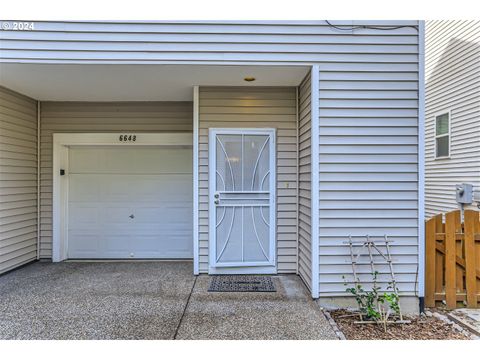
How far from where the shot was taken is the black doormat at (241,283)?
12.6ft

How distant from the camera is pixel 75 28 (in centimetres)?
353

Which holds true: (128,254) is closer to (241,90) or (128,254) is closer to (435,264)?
(241,90)

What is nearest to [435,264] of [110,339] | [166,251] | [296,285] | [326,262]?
[326,262]

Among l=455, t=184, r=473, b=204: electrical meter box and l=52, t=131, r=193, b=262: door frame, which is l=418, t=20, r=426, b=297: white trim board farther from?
l=52, t=131, r=193, b=262: door frame

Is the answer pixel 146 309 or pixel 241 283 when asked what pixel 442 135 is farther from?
pixel 146 309

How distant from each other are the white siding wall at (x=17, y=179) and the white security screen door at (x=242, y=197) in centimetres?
293

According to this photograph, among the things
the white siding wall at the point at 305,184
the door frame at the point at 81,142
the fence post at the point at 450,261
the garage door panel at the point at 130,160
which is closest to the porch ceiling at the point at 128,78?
the white siding wall at the point at 305,184

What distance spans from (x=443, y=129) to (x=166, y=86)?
5.57 m

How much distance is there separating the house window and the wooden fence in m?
3.26

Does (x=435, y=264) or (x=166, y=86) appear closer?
(x=435, y=264)

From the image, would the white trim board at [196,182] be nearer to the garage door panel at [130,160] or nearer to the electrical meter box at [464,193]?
the garage door panel at [130,160]

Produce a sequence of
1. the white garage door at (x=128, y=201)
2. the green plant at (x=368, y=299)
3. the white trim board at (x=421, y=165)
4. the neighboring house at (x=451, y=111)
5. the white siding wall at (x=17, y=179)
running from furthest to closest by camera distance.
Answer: the neighboring house at (x=451, y=111), the white garage door at (x=128, y=201), the white siding wall at (x=17, y=179), the white trim board at (x=421, y=165), the green plant at (x=368, y=299)

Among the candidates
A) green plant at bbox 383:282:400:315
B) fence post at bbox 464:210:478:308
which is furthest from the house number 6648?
fence post at bbox 464:210:478:308

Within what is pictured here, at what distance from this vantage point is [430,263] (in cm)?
357
